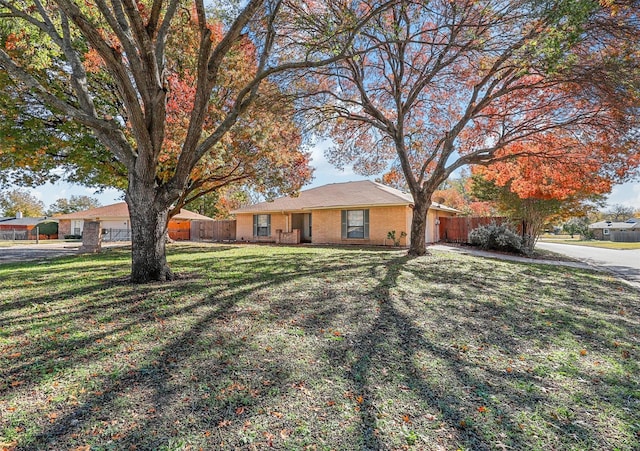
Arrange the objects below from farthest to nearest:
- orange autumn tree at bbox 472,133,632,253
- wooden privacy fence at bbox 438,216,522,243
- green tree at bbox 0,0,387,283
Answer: wooden privacy fence at bbox 438,216,522,243
orange autumn tree at bbox 472,133,632,253
green tree at bbox 0,0,387,283

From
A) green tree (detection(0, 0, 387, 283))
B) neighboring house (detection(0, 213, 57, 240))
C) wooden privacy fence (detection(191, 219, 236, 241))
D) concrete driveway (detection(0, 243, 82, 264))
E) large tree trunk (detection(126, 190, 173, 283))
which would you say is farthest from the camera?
neighboring house (detection(0, 213, 57, 240))

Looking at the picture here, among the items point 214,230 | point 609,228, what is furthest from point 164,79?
point 609,228

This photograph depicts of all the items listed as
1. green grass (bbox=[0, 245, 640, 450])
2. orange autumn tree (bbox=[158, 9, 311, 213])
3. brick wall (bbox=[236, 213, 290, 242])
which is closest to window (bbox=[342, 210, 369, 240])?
brick wall (bbox=[236, 213, 290, 242])

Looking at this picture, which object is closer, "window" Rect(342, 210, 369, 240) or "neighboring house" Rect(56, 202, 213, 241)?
"window" Rect(342, 210, 369, 240)

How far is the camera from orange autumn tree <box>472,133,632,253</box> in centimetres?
1049

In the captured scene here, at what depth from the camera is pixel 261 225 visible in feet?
71.8

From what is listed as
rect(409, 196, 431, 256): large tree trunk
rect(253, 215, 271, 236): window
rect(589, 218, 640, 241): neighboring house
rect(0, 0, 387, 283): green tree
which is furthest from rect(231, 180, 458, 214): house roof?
rect(589, 218, 640, 241): neighboring house

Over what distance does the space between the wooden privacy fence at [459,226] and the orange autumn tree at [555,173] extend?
345 cm

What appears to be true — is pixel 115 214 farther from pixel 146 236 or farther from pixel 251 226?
pixel 146 236

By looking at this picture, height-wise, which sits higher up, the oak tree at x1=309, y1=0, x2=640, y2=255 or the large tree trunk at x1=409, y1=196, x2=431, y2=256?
the oak tree at x1=309, y1=0, x2=640, y2=255

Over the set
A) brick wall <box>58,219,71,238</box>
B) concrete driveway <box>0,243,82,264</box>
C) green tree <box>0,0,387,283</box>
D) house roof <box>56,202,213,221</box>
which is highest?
green tree <box>0,0,387,283</box>

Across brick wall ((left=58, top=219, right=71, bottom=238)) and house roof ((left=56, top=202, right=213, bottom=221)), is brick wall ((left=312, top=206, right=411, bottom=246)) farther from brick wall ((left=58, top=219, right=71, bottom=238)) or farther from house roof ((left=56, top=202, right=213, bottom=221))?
brick wall ((left=58, top=219, right=71, bottom=238))

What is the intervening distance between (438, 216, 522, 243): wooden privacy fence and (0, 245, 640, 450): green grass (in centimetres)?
1386

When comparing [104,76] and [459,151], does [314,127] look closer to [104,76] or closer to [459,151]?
[459,151]
